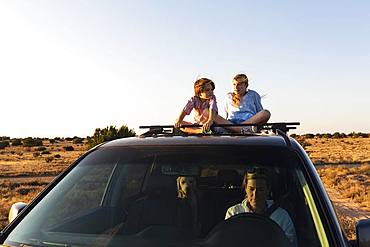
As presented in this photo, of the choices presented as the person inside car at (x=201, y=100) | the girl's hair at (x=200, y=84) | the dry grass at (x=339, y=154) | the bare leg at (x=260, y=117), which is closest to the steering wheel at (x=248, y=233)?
the bare leg at (x=260, y=117)

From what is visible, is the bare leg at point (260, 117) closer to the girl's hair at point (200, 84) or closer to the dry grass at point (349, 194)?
the girl's hair at point (200, 84)

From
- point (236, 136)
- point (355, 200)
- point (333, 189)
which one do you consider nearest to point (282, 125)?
point (236, 136)

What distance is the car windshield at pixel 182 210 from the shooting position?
8.34 ft

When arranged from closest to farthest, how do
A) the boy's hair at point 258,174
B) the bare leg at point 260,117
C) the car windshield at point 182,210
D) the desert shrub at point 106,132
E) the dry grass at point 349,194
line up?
the car windshield at point 182,210
the boy's hair at point 258,174
the bare leg at point 260,117
the dry grass at point 349,194
the desert shrub at point 106,132

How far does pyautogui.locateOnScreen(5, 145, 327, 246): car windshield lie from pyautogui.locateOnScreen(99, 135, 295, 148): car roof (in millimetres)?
45

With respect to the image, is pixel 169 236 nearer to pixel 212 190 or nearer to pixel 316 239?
pixel 316 239

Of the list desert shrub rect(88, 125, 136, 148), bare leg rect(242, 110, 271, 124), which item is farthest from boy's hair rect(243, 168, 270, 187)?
desert shrub rect(88, 125, 136, 148)

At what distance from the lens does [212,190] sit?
14.3 feet

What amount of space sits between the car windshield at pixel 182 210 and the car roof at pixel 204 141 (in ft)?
0.15

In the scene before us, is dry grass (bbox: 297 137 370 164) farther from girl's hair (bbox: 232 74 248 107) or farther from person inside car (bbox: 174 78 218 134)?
person inside car (bbox: 174 78 218 134)

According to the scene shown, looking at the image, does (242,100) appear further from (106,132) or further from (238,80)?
(106,132)

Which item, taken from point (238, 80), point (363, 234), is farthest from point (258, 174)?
point (238, 80)

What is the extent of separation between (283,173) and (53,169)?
28661 mm

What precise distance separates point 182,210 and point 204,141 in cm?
52
